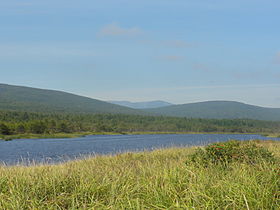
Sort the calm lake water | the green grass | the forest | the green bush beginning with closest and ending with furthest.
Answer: the green grass < the green bush < the calm lake water < the forest

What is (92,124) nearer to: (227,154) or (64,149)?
(64,149)

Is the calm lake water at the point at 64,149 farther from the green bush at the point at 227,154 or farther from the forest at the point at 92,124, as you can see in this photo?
the forest at the point at 92,124

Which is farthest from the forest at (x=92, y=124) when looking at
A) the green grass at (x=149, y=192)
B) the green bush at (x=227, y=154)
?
the green grass at (x=149, y=192)

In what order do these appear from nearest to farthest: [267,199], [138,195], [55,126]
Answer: [267,199] < [138,195] < [55,126]

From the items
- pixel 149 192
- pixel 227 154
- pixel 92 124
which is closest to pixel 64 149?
pixel 227 154

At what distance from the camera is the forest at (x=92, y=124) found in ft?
314

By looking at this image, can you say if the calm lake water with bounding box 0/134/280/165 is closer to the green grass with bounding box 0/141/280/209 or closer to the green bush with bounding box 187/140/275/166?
the green bush with bounding box 187/140/275/166

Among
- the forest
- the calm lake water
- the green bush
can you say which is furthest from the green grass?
the forest

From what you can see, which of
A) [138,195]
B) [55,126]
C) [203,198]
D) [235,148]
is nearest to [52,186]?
[138,195]

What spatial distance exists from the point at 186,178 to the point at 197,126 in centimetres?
15203

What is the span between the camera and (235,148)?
534 inches

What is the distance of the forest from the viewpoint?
95.7m

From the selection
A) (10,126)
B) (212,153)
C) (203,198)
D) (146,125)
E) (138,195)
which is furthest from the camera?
(146,125)

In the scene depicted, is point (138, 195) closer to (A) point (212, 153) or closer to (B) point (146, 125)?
(A) point (212, 153)
